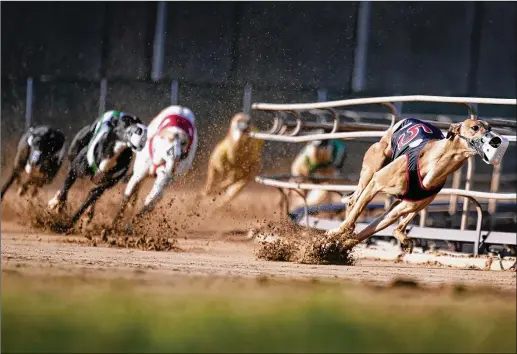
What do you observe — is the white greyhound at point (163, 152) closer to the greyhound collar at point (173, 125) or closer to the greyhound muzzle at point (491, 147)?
the greyhound collar at point (173, 125)

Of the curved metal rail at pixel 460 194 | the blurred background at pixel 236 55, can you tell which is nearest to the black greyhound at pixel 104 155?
the curved metal rail at pixel 460 194

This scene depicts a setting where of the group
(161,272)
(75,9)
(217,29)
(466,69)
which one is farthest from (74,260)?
(466,69)

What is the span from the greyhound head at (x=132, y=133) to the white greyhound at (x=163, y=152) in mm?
46

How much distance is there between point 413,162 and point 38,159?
12.4 feet

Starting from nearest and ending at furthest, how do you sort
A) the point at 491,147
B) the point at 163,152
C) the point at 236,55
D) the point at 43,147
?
the point at 491,147 < the point at 163,152 < the point at 43,147 < the point at 236,55

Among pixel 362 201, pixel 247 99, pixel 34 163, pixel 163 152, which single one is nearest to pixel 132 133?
pixel 163 152

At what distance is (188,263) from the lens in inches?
218

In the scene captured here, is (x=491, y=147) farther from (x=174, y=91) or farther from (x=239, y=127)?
(x=174, y=91)

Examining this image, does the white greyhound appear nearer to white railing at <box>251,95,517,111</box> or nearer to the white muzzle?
white railing at <box>251,95,517,111</box>

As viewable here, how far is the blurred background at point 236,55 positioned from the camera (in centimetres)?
1131

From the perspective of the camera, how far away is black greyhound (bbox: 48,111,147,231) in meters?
7.32

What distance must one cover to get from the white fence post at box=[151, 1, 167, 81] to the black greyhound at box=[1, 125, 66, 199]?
13.5 feet

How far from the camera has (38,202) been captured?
7.81 m

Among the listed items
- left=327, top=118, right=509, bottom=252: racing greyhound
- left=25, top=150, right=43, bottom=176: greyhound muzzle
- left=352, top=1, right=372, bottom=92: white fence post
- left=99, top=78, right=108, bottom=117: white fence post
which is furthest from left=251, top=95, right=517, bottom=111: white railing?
left=352, top=1, right=372, bottom=92: white fence post
